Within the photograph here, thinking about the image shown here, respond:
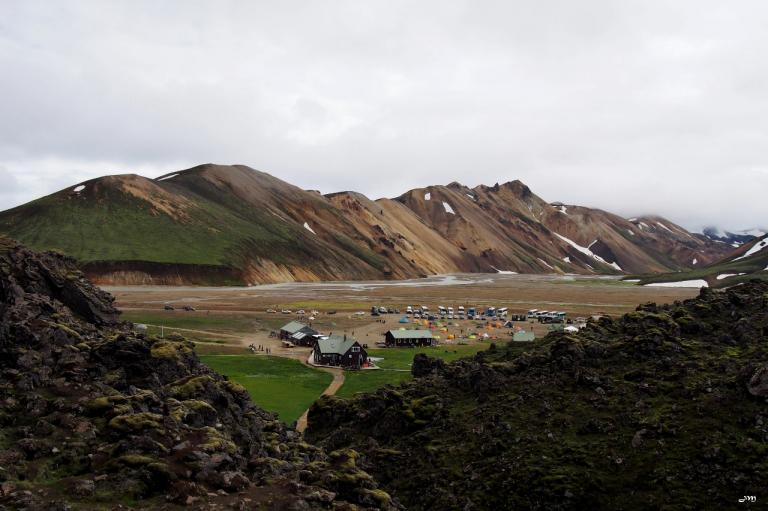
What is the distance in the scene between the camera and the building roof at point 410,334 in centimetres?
10659

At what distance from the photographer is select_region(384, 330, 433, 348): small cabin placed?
107 m

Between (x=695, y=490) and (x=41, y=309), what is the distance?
41.9m

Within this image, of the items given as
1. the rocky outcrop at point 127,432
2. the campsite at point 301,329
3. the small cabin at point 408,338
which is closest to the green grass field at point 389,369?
the campsite at point 301,329

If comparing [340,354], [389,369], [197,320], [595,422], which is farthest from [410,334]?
[595,422]

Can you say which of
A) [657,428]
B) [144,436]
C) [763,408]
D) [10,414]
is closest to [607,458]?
[657,428]

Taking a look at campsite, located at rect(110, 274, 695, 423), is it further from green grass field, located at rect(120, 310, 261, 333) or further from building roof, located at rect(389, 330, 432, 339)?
building roof, located at rect(389, 330, 432, 339)

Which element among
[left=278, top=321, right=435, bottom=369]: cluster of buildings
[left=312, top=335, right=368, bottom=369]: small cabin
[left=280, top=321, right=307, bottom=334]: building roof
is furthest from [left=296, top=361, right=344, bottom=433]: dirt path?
[left=280, top=321, right=307, bottom=334]: building roof

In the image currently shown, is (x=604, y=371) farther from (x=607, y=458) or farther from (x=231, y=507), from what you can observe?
(x=231, y=507)

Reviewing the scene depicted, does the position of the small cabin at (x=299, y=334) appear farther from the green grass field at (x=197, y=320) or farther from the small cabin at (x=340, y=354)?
the small cabin at (x=340, y=354)

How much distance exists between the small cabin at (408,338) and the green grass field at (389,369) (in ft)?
9.85

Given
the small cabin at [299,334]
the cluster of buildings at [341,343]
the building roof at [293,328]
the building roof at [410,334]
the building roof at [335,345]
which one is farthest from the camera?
the building roof at [293,328]

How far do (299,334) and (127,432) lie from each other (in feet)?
267

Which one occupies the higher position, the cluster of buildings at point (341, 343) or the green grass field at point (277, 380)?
the cluster of buildings at point (341, 343)

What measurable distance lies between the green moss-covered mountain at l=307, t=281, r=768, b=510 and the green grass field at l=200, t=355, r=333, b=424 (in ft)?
37.1
